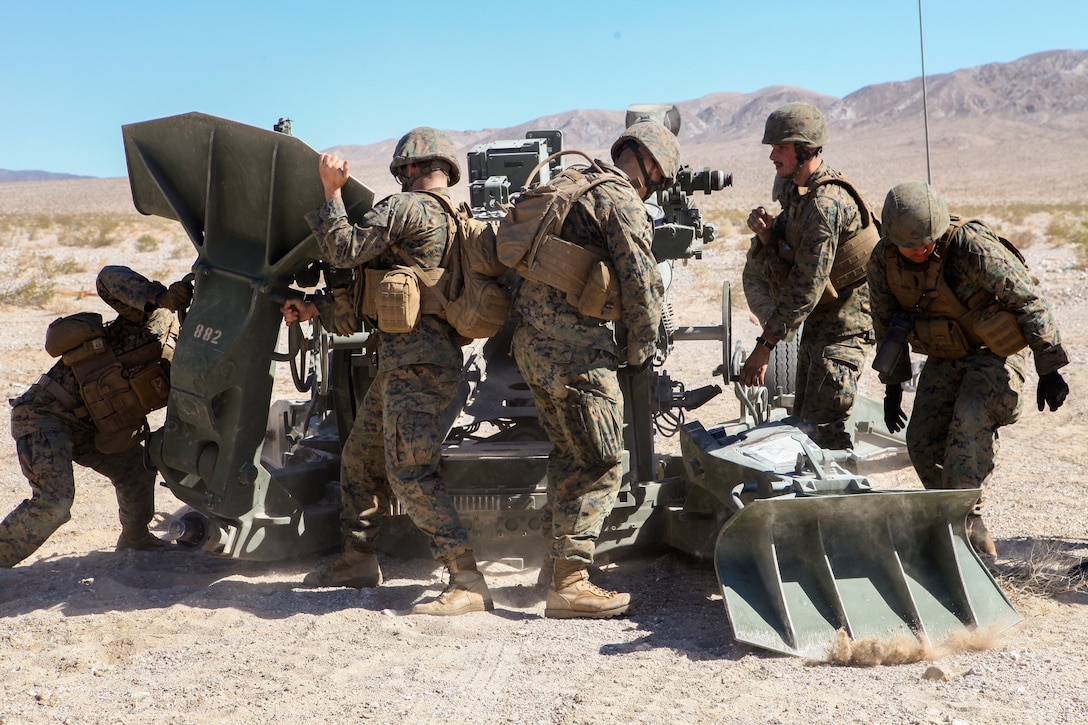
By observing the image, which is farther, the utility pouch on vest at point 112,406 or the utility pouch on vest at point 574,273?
the utility pouch on vest at point 112,406

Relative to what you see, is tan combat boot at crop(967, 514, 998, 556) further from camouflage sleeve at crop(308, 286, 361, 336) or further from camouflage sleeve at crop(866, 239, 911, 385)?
camouflage sleeve at crop(308, 286, 361, 336)

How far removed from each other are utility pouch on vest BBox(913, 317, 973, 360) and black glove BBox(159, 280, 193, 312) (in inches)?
147

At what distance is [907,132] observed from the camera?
94.1 metres

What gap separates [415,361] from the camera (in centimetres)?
495

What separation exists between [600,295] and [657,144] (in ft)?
2.81

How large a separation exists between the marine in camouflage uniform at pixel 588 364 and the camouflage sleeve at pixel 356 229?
67cm

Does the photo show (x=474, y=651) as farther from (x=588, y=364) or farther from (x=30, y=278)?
(x=30, y=278)

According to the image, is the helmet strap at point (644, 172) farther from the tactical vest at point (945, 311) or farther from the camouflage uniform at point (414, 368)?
the tactical vest at point (945, 311)

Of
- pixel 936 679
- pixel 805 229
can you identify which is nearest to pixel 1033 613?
pixel 936 679

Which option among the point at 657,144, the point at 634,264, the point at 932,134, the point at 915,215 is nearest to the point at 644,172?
the point at 657,144

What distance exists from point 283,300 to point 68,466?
140 cm

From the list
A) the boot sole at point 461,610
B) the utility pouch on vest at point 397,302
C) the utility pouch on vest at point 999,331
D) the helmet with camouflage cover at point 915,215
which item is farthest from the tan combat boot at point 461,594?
the utility pouch on vest at point 999,331

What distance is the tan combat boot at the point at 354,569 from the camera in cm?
531

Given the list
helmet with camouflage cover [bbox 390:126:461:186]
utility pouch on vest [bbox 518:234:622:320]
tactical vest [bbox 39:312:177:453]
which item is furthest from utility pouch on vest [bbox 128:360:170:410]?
utility pouch on vest [bbox 518:234:622:320]
